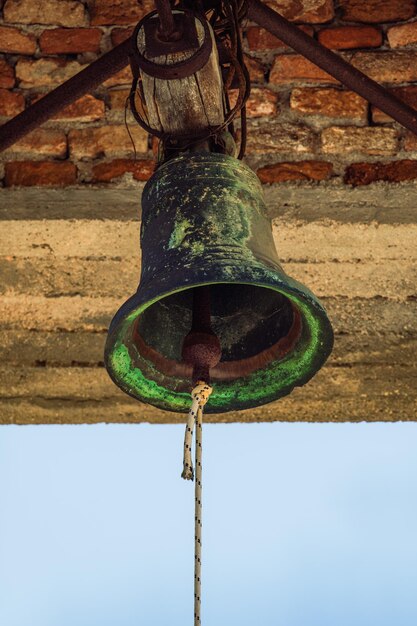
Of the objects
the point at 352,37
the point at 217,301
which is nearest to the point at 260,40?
the point at 352,37

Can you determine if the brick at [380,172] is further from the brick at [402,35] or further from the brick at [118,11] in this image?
the brick at [118,11]

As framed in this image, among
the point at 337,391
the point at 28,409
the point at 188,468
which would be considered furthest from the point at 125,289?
the point at 188,468

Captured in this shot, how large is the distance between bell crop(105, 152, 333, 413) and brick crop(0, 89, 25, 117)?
2.61 feet

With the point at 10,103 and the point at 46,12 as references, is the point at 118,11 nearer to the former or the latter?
the point at 46,12

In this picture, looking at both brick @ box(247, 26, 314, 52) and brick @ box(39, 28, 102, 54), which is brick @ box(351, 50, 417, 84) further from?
brick @ box(39, 28, 102, 54)

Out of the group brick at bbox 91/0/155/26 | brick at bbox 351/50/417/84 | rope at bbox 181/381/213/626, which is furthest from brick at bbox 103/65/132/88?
rope at bbox 181/381/213/626

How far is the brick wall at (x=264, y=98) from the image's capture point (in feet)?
8.60

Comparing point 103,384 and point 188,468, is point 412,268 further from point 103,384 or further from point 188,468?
point 188,468

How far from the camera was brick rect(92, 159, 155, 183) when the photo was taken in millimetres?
2623

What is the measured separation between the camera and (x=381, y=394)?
2.73 metres

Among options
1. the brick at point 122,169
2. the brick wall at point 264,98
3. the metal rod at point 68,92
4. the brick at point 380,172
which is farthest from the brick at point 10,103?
the brick at point 380,172

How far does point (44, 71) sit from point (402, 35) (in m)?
0.82

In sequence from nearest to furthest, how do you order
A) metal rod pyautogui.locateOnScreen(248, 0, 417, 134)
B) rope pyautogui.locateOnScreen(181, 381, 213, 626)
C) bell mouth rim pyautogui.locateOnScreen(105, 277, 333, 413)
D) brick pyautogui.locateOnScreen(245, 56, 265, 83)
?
rope pyautogui.locateOnScreen(181, 381, 213, 626)
bell mouth rim pyautogui.locateOnScreen(105, 277, 333, 413)
metal rod pyautogui.locateOnScreen(248, 0, 417, 134)
brick pyautogui.locateOnScreen(245, 56, 265, 83)

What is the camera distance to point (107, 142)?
8.69 feet
